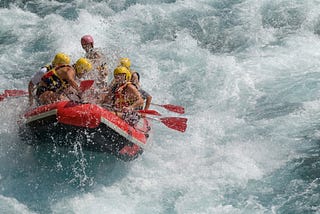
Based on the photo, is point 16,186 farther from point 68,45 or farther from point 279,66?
point 279,66

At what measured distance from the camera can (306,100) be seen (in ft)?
29.0

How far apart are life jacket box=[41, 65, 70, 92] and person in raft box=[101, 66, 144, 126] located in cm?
66

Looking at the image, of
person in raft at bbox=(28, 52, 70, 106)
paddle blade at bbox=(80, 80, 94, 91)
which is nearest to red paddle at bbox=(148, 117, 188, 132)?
paddle blade at bbox=(80, 80, 94, 91)

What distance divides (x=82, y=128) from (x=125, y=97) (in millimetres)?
964

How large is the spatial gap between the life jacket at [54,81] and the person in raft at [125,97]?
2.17ft

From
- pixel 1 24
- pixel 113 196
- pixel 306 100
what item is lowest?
pixel 1 24

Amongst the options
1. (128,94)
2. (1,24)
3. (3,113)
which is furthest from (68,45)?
(128,94)

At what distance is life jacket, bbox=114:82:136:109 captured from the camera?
723 centimetres

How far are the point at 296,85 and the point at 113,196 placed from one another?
4224 millimetres

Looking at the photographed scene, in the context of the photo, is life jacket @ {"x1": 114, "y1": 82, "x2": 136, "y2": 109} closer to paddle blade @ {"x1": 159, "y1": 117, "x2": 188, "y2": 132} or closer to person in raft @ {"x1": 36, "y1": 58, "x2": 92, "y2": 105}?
person in raft @ {"x1": 36, "y1": 58, "x2": 92, "y2": 105}

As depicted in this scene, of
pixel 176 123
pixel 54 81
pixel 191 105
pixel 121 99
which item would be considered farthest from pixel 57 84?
pixel 191 105

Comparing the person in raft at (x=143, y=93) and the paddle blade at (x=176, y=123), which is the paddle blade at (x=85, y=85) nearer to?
the person in raft at (x=143, y=93)

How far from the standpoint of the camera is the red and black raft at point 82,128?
6.50 meters

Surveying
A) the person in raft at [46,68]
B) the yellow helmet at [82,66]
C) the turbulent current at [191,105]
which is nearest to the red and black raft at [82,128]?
the turbulent current at [191,105]
